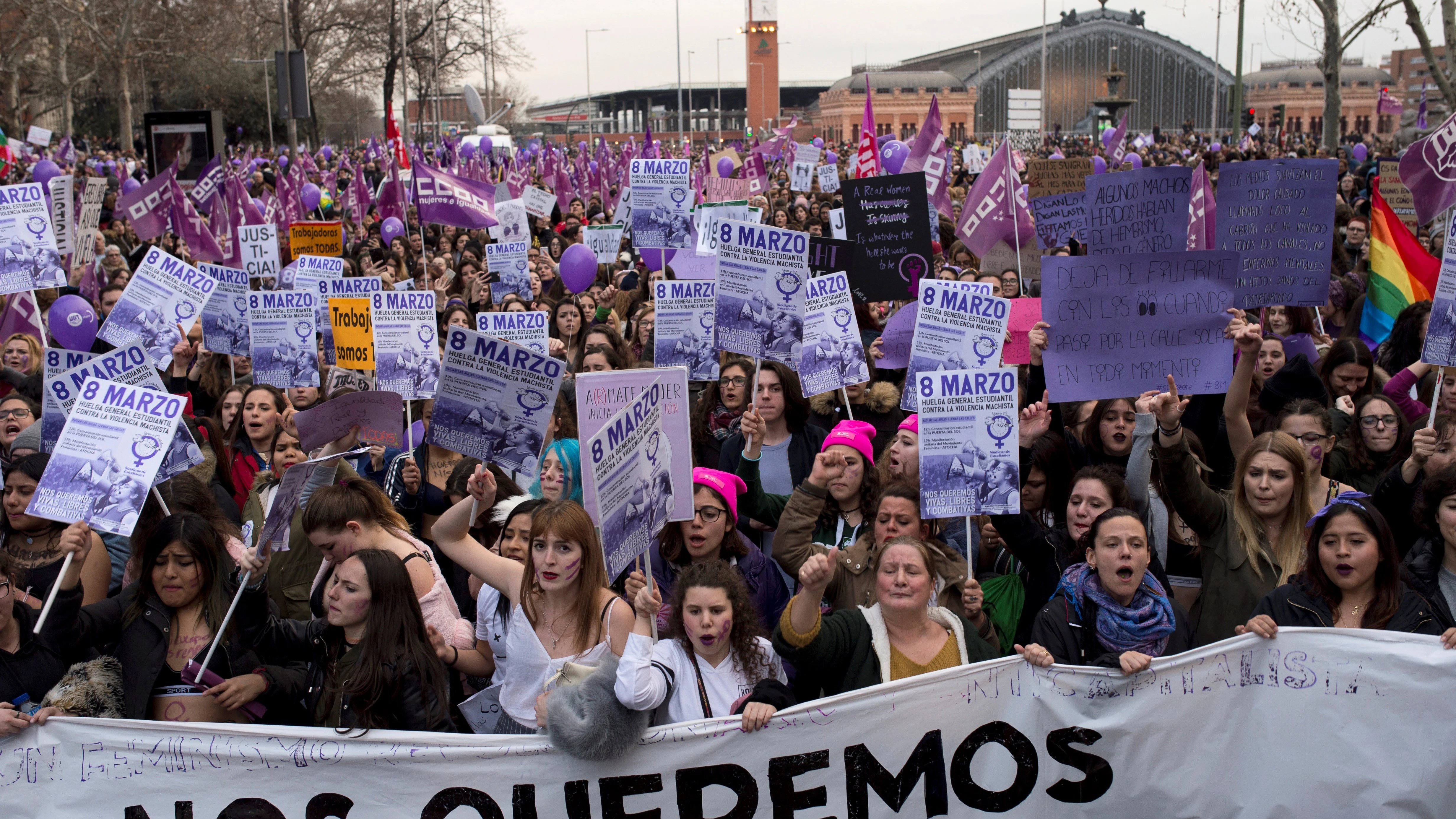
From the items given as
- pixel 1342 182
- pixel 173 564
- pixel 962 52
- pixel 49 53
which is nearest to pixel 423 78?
pixel 49 53

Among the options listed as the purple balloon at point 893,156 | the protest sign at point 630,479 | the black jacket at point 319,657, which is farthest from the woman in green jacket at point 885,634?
the purple balloon at point 893,156

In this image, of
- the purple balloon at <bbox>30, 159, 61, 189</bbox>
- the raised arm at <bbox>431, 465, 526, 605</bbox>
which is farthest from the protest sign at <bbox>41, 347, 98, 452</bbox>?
the purple balloon at <bbox>30, 159, 61, 189</bbox>

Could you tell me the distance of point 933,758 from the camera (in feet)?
12.6

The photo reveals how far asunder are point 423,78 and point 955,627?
5047 cm

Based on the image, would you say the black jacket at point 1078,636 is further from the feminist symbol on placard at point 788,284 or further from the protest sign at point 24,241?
the protest sign at point 24,241

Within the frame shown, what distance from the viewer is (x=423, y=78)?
1997 inches

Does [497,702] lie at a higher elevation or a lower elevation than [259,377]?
lower

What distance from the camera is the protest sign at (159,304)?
25.0 ft

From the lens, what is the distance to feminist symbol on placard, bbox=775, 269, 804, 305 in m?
6.43

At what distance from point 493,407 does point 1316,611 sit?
2933mm

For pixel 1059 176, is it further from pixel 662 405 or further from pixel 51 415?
pixel 51 415

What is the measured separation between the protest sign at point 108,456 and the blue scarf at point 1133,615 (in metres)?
3.29

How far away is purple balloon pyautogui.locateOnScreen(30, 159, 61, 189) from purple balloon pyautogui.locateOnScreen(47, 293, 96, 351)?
13.4 meters

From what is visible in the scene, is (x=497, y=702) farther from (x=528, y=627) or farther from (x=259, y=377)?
(x=259, y=377)
